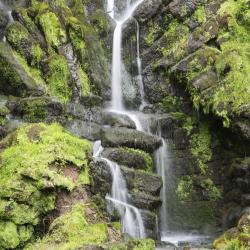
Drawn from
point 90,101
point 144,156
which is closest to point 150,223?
A: point 144,156

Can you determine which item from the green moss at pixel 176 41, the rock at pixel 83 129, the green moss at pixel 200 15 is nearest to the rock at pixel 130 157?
the rock at pixel 83 129

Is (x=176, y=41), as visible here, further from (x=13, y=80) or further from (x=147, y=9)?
(x=13, y=80)

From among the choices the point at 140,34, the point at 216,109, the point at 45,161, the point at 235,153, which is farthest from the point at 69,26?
the point at 45,161

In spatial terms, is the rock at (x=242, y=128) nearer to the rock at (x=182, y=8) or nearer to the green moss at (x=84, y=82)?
the green moss at (x=84, y=82)

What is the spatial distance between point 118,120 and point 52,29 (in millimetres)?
5109

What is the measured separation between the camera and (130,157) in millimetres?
14734

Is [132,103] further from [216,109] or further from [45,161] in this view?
[45,161]

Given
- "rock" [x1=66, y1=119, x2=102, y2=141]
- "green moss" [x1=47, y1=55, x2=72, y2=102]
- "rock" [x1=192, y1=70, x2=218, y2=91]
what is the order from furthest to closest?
"green moss" [x1=47, y1=55, x2=72, y2=102] → "rock" [x1=192, y1=70, x2=218, y2=91] → "rock" [x1=66, y1=119, x2=102, y2=141]

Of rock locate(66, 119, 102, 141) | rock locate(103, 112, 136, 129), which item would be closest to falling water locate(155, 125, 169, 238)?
rock locate(103, 112, 136, 129)

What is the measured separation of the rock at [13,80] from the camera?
54.3 feet

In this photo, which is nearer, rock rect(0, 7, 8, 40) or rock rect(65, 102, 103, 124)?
rock rect(65, 102, 103, 124)

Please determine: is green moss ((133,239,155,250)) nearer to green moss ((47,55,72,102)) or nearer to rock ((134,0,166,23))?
green moss ((47,55,72,102))

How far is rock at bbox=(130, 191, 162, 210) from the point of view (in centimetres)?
1367

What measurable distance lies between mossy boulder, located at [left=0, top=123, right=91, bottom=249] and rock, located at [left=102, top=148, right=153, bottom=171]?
2.77m
